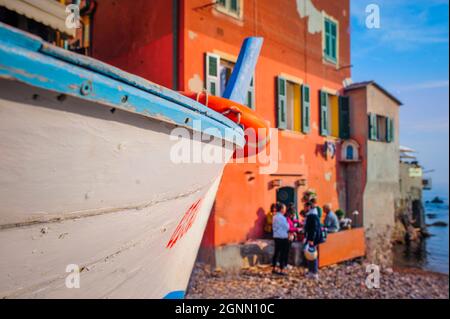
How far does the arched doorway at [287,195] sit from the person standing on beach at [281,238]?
97.4 inches

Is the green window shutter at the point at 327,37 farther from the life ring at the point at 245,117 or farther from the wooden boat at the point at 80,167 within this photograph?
the wooden boat at the point at 80,167

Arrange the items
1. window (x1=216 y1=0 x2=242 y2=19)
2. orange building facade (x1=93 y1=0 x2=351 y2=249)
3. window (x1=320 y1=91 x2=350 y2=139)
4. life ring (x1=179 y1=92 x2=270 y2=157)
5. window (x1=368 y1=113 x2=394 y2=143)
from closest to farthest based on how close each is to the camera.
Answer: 1. life ring (x1=179 y1=92 x2=270 y2=157)
2. orange building facade (x1=93 y1=0 x2=351 y2=249)
3. window (x1=216 y1=0 x2=242 y2=19)
4. window (x1=320 y1=91 x2=350 y2=139)
5. window (x1=368 y1=113 x2=394 y2=143)

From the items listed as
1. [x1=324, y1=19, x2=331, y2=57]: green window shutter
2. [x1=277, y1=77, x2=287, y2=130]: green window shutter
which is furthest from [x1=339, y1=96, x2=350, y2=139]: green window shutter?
[x1=277, y1=77, x2=287, y2=130]: green window shutter

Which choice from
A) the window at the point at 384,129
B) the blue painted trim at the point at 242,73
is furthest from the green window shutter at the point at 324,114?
the blue painted trim at the point at 242,73

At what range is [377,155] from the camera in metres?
13.1

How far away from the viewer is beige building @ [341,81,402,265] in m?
12.2

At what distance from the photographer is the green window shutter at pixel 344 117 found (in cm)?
1236

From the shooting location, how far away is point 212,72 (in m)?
7.53

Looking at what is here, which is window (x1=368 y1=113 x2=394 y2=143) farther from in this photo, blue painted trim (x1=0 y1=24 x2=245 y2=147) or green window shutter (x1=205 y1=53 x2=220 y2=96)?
blue painted trim (x1=0 y1=24 x2=245 y2=147)

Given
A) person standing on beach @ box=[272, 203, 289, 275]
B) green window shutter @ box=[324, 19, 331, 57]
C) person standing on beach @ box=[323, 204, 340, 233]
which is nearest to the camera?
person standing on beach @ box=[272, 203, 289, 275]

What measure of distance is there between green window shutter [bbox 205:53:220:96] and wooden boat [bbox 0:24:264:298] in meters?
5.50

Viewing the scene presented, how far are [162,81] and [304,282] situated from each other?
5418mm

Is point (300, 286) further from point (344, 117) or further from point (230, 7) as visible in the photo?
point (344, 117)
